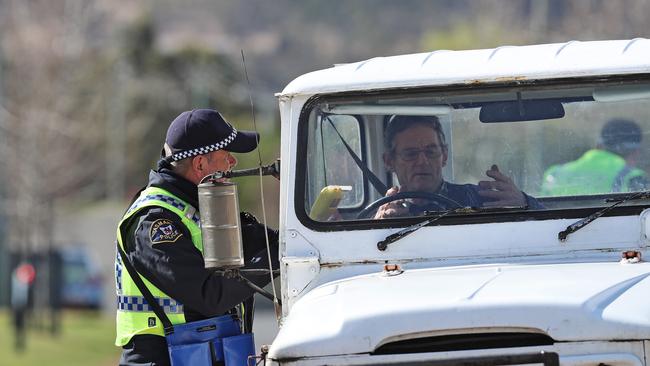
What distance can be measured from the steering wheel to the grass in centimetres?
1178

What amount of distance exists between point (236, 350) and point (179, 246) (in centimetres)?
48

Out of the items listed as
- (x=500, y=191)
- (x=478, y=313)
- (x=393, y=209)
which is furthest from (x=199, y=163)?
(x=478, y=313)

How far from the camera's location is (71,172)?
37031 mm

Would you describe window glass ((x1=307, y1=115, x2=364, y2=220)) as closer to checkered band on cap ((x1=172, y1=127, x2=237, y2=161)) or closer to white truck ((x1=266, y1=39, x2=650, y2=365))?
white truck ((x1=266, y1=39, x2=650, y2=365))

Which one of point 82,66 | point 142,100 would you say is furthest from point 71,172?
point 142,100

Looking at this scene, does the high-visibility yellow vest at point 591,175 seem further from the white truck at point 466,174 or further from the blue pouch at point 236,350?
the blue pouch at point 236,350

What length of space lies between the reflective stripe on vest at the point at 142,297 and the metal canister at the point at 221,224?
1.49 ft

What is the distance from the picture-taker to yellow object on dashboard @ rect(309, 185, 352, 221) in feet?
18.0

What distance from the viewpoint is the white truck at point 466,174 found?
522cm

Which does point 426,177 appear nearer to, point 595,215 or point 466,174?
point 466,174

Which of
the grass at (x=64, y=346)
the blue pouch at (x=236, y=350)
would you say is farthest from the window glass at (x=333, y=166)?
the grass at (x=64, y=346)

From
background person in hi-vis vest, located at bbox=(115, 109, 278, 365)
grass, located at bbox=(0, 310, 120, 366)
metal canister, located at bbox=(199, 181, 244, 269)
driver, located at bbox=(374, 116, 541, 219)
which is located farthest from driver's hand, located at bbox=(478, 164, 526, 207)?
grass, located at bbox=(0, 310, 120, 366)

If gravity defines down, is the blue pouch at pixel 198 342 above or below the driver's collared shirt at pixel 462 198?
below

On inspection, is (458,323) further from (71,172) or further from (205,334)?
(71,172)
